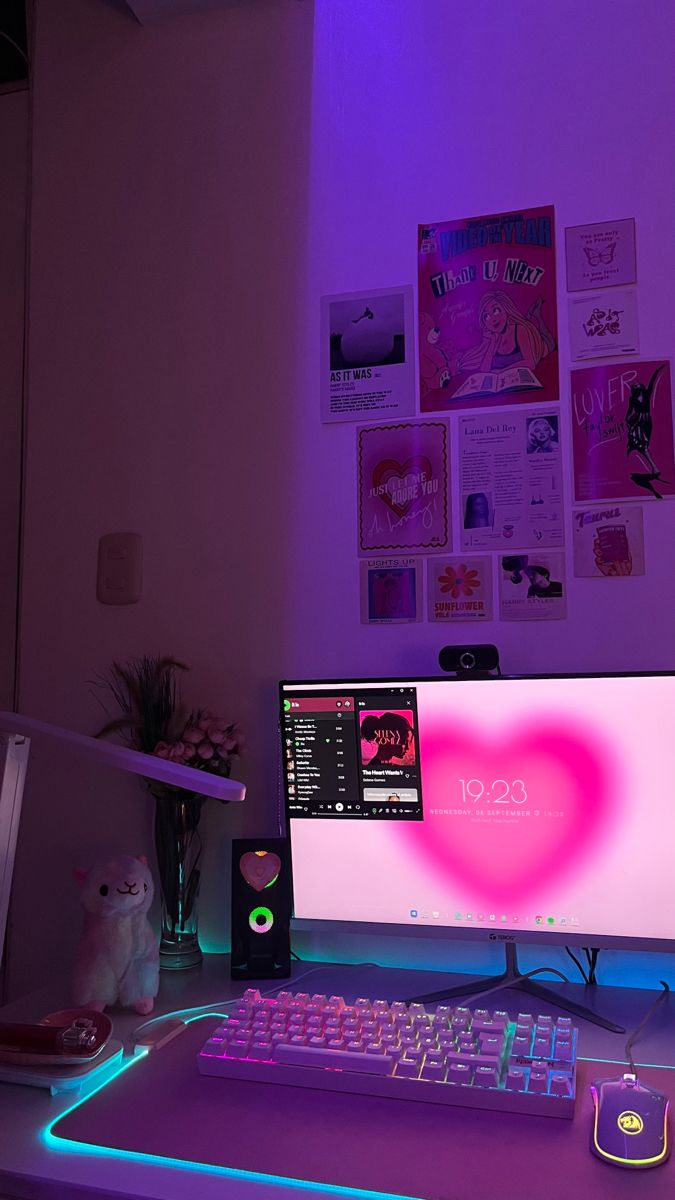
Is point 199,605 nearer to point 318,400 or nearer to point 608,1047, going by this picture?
point 318,400

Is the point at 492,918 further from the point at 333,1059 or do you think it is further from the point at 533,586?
the point at 533,586

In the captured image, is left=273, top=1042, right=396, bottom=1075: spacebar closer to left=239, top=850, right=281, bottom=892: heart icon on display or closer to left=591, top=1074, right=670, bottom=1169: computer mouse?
left=591, top=1074, right=670, bottom=1169: computer mouse

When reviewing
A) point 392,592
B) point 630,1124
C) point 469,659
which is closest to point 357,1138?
point 630,1124

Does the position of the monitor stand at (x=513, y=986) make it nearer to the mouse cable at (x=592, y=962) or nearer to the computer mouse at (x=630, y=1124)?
the mouse cable at (x=592, y=962)

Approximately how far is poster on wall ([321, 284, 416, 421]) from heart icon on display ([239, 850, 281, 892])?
2.52 ft

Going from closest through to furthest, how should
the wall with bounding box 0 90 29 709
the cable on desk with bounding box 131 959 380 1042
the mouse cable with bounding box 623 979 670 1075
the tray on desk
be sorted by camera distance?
the tray on desk
the mouse cable with bounding box 623 979 670 1075
the cable on desk with bounding box 131 959 380 1042
the wall with bounding box 0 90 29 709

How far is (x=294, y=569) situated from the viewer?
159 cm

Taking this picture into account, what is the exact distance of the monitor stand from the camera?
1201 mm

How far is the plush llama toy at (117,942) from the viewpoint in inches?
49.1

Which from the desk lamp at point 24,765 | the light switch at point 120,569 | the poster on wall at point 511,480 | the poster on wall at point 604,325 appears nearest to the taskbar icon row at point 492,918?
the desk lamp at point 24,765

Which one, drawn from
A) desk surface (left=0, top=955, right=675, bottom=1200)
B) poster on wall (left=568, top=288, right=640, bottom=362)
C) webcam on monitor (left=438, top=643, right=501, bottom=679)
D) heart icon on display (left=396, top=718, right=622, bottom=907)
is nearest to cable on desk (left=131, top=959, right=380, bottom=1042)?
desk surface (left=0, top=955, right=675, bottom=1200)

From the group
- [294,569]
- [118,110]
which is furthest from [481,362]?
[118,110]

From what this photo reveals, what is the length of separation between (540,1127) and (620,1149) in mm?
84

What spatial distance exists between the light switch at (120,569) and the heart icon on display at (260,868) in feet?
1.80
